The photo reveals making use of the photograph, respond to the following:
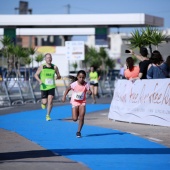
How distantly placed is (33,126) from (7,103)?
12.2 meters

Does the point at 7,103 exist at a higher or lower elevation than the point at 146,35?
lower

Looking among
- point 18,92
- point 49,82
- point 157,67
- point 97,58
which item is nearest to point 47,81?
point 49,82

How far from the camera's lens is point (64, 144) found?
42.9 feet

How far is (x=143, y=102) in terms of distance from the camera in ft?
58.5

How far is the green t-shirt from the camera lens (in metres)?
19.3

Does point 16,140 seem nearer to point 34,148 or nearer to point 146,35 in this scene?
point 34,148

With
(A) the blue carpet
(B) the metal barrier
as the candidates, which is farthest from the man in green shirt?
(B) the metal barrier

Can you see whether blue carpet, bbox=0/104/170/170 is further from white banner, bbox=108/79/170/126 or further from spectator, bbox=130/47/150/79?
spectator, bbox=130/47/150/79

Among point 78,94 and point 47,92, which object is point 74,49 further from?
point 78,94

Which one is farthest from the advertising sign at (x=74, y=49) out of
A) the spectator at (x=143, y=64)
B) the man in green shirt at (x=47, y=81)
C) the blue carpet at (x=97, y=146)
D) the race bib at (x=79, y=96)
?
the race bib at (x=79, y=96)

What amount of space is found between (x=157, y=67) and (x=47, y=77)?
3.48 meters

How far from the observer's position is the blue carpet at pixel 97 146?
10.5 meters

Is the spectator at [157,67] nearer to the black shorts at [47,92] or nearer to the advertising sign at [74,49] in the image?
the black shorts at [47,92]

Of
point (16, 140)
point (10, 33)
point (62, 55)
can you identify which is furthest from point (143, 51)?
point (62, 55)
